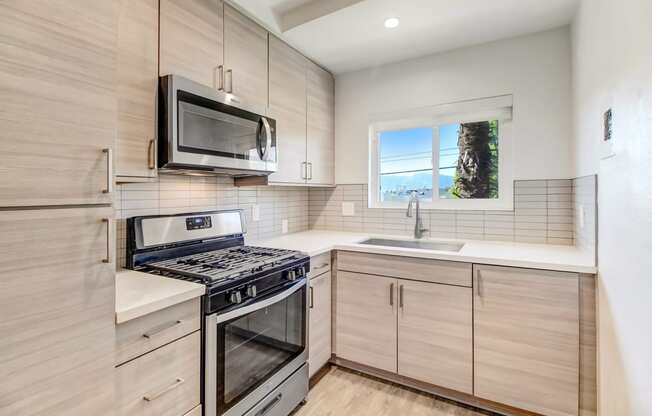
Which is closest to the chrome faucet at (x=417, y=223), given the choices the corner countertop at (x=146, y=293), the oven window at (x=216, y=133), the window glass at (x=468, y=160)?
the window glass at (x=468, y=160)

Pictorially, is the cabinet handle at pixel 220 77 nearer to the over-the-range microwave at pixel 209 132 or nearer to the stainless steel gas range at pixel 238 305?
the over-the-range microwave at pixel 209 132

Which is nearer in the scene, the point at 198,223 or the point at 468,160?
the point at 198,223

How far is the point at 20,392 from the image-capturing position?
79 cm

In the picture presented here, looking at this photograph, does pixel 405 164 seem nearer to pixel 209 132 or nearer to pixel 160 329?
pixel 209 132

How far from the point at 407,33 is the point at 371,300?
5.78ft

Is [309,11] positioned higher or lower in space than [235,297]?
higher

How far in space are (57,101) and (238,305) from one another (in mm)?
952

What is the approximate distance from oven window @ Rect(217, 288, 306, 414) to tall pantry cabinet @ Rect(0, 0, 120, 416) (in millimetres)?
470

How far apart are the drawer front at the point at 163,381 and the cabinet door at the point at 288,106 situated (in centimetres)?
116

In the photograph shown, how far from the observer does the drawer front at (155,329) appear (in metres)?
1.02

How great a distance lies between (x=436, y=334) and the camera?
6.19 ft

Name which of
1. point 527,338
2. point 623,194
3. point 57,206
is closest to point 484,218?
point 527,338

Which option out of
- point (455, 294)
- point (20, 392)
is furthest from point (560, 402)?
point (20, 392)

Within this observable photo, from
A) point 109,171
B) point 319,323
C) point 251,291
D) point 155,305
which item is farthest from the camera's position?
point 319,323
